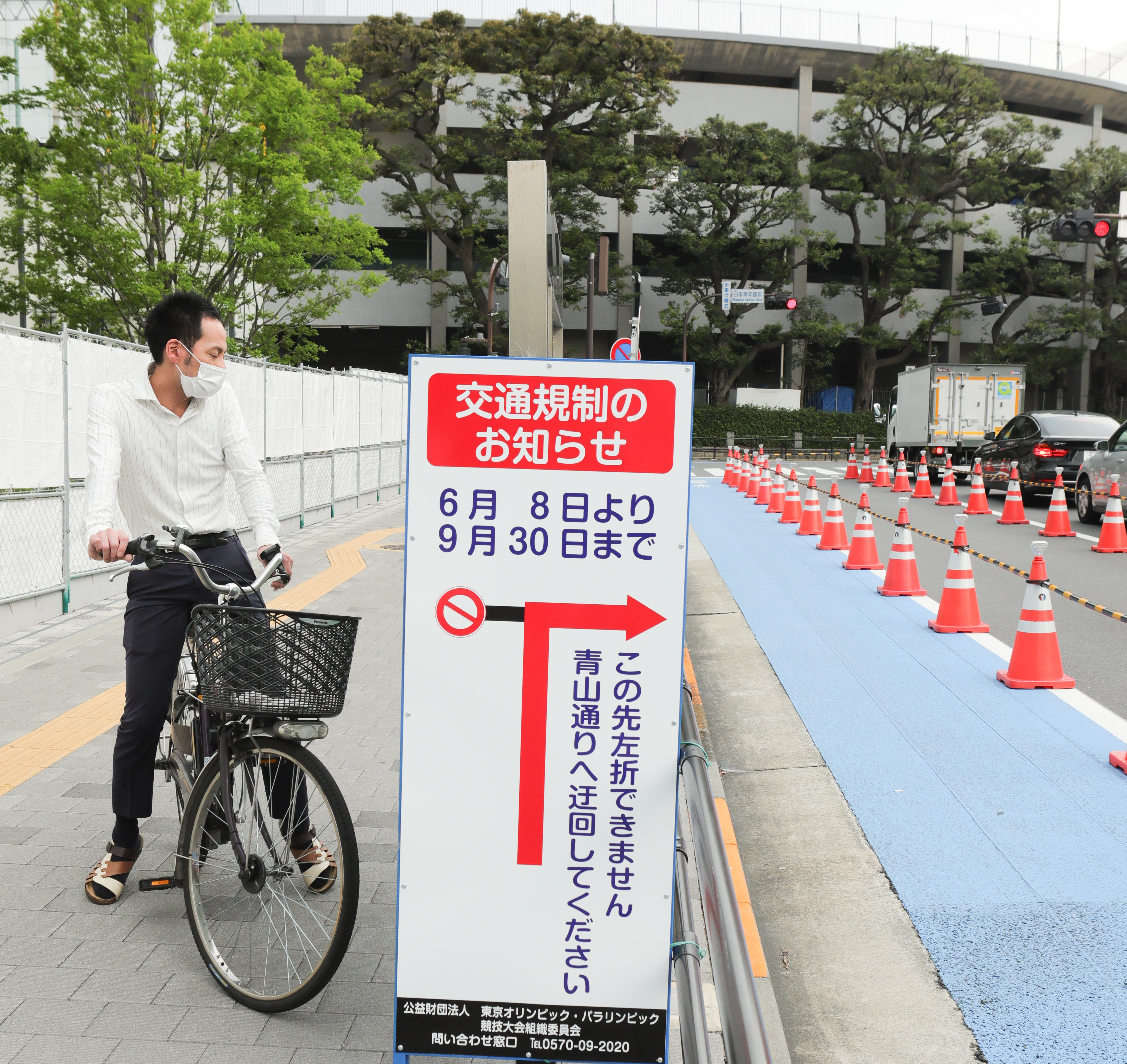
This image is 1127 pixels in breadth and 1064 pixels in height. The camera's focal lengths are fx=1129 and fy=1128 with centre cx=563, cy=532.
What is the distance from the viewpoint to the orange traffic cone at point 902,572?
34.6ft

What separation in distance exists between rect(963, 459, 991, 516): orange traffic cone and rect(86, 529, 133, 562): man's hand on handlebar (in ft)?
57.9

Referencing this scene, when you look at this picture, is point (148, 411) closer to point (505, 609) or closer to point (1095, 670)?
point (505, 609)

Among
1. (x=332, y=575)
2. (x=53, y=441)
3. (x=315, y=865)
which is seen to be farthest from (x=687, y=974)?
(x=332, y=575)

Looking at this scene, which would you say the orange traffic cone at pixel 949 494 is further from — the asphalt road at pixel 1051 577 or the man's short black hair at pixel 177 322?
the man's short black hair at pixel 177 322

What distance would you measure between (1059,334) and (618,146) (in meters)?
22.3

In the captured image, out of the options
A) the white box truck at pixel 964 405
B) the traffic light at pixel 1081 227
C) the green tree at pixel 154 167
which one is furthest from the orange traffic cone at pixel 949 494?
the green tree at pixel 154 167

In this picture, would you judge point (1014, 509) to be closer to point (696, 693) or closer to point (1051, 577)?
point (1051, 577)

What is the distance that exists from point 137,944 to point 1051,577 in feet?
35.8

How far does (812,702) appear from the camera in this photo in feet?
22.6

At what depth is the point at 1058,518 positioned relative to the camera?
15.8 metres

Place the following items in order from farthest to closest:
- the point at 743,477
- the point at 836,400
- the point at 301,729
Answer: the point at 836,400 < the point at 743,477 < the point at 301,729

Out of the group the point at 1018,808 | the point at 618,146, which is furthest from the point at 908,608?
the point at 618,146

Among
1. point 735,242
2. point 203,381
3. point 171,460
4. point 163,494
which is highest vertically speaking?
point 735,242

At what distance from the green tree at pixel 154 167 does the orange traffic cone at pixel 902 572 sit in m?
13.9
